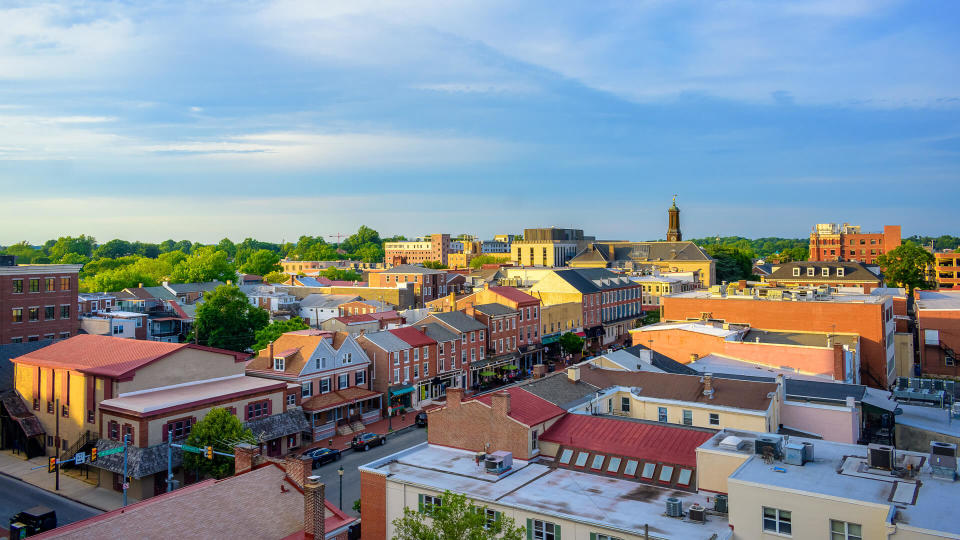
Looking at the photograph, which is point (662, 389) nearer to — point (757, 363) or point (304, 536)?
point (757, 363)

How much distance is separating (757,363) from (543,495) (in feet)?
97.0

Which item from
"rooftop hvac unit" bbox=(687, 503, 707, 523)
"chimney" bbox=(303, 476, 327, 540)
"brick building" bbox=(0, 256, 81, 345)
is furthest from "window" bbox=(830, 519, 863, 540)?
"brick building" bbox=(0, 256, 81, 345)

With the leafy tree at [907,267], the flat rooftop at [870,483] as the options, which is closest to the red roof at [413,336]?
the flat rooftop at [870,483]

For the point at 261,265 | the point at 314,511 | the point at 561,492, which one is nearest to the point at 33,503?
the point at 314,511

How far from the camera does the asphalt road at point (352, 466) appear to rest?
34469 mm

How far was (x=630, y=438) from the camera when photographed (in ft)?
95.0

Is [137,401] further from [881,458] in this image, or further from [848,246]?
[848,246]

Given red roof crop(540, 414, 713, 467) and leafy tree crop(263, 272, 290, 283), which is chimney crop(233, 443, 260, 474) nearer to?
red roof crop(540, 414, 713, 467)

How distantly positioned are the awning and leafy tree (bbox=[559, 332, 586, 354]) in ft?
85.4

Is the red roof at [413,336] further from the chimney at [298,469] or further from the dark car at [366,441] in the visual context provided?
the chimney at [298,469]

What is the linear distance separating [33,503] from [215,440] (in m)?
9.83

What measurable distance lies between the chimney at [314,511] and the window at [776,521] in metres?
14.4

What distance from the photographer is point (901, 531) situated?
18.2 m

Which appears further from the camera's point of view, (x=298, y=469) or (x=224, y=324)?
(x=224, y=324)
